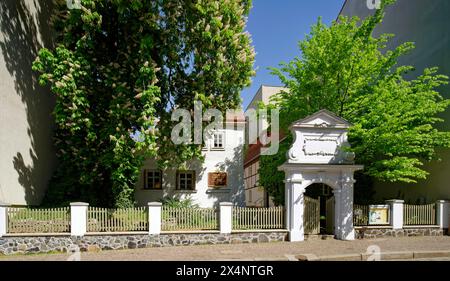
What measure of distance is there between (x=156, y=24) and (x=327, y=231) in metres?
11.7

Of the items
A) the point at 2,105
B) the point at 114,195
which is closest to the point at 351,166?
the point at 114,195

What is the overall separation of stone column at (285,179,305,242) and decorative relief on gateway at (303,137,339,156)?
1350 mm

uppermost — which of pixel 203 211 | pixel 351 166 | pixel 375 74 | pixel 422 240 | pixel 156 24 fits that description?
pixel 156 24

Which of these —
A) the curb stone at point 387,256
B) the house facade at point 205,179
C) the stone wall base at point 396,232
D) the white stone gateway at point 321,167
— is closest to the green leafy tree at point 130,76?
the house facade at point 205,179

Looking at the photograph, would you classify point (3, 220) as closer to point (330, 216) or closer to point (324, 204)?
point (330, 216)

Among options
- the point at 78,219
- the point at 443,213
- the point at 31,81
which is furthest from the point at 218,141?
the point at 443,213

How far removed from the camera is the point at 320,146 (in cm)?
1261

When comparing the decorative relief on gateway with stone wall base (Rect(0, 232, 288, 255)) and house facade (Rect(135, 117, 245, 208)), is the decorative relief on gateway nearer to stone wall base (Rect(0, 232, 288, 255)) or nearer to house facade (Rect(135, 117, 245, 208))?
stone wall base (Rect(0, 232, 288, 255))

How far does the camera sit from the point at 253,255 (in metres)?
10.2

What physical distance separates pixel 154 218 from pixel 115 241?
1.62m

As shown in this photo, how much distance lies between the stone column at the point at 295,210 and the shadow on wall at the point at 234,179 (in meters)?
6.59

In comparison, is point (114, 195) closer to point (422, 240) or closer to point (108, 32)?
point (108, 32)

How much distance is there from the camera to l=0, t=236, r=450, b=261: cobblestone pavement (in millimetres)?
10164

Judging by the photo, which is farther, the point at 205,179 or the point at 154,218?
the point at 205,179
